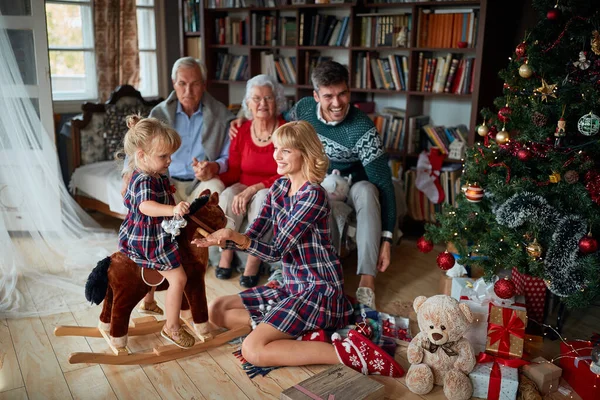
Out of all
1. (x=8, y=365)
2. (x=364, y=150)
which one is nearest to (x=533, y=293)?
(x=364, y=150)

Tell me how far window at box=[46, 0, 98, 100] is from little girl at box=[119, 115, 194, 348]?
2984 mm

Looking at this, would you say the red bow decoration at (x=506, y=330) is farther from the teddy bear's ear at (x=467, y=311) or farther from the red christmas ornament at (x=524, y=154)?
the red christmas ornament at (x=524, y=154)

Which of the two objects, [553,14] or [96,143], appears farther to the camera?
[96,143]

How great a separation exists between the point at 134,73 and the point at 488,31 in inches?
119

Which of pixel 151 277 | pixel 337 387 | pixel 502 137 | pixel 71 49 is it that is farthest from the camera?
pixel 71 49

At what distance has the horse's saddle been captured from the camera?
83.1 inches

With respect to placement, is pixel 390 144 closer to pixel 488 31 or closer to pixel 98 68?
pixel 488 31

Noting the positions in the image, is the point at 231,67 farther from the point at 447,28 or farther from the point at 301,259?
the point at 301,259

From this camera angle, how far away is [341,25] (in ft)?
13.5

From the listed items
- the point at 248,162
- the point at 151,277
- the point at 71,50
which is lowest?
the point at 151,277

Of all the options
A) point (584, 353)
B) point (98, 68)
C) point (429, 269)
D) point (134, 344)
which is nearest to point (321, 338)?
point (134, 344)

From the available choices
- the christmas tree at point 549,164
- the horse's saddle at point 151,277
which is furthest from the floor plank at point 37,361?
the christmas tree at point 549,164

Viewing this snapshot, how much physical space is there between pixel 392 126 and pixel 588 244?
6.87 feet

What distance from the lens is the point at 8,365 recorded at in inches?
85.4
